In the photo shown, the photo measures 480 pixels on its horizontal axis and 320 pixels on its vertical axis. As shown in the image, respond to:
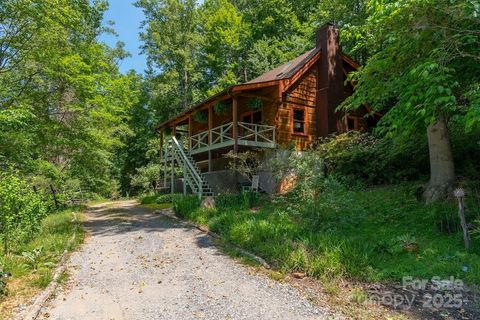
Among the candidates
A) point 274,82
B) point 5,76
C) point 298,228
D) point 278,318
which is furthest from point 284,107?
point 278,318

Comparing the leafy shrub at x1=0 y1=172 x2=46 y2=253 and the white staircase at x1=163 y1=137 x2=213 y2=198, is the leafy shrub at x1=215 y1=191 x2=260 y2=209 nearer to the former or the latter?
the white staircase at x1=163 y1=137 x2=213 y2=198

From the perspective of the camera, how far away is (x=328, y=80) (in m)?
17.4

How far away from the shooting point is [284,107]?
16344 millimetres

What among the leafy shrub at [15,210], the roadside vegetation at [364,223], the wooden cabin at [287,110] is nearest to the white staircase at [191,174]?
the wooden cabin at [287,110]

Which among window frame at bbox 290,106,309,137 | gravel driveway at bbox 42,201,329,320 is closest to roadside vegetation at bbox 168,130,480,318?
gravel driveway at bbox 42,201,329,320

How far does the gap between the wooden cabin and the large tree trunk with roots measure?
6621 millimetres

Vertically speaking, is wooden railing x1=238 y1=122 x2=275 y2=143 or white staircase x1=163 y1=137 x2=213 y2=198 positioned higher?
wooden railing x1=238 y1=122 x2=275 y2=143

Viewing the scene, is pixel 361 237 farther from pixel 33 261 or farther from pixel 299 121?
pixel 299 121

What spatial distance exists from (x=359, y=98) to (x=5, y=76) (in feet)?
40.9

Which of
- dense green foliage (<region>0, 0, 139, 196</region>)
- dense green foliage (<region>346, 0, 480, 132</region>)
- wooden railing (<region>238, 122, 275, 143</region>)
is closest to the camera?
dense green foliage (<region>346, 0, 480, 132</region>)

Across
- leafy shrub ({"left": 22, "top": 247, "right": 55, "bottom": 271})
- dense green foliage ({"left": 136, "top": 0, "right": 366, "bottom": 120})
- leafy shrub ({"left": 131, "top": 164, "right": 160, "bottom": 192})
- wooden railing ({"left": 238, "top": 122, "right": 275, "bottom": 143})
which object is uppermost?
dense green foliage ({"left": 136, "top": 0, "right": 366, "bottom": 120})

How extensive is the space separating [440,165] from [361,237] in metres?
3.72

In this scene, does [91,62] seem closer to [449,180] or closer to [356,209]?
[356,209]

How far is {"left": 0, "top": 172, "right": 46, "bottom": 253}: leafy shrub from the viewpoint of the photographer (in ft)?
21.9
